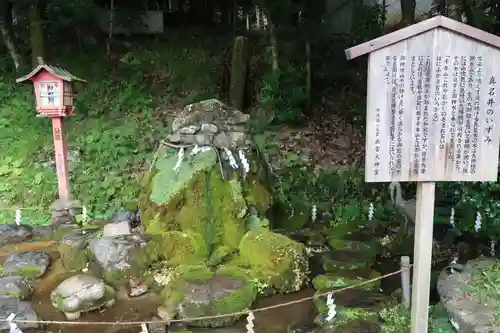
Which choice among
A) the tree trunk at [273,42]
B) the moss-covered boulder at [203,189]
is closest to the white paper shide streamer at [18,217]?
the moss-covered boulder at [203,189]

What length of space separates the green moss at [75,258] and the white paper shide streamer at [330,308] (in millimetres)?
3549

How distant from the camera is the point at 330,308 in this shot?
17.6 ft

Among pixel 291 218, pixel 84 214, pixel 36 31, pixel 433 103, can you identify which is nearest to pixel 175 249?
pixel 84 214

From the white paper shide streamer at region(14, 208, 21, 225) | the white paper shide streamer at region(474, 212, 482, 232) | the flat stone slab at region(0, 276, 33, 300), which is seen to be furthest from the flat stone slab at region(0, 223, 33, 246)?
the white paper shide streamer at region(474, 212, 482, 232)

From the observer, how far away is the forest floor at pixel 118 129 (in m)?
9.67

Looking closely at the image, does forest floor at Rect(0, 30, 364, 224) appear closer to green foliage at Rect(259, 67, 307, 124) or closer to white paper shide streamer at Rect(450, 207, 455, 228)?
green foliage at Rect(259, 67, 307, 124)

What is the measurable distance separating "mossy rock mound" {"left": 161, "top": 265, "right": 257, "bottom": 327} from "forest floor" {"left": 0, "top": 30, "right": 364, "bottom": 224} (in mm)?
3654

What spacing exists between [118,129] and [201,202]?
507 cm

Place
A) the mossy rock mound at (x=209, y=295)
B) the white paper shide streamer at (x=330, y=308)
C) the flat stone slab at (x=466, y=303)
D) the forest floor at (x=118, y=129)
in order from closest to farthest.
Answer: the flat stone slab at (x=466, y=303), the white paper shide streamer at (x=330, y=308), the mossy rock mound at (x=209, y=295), the forest floor at (x=118, y=129)

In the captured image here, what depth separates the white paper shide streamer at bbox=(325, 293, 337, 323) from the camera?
17.0 feet

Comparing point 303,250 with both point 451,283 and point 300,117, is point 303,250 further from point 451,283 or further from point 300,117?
point 300,117

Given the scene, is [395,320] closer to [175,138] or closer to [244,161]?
[244,161]

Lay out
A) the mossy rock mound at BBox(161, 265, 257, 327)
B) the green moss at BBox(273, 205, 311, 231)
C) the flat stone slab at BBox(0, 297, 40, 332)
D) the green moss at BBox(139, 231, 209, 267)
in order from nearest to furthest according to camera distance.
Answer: the flat stone slab at BBox(0, 297, 40, 332), the mossy rock mound at BBox(161, 265, 257, 327), the green moss at BBox(139, 231, 209, 267), the green moss at BBox(273, 205, 311, 231)

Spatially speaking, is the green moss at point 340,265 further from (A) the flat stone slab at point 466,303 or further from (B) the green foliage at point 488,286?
(B) the green foliage at point 488,286
